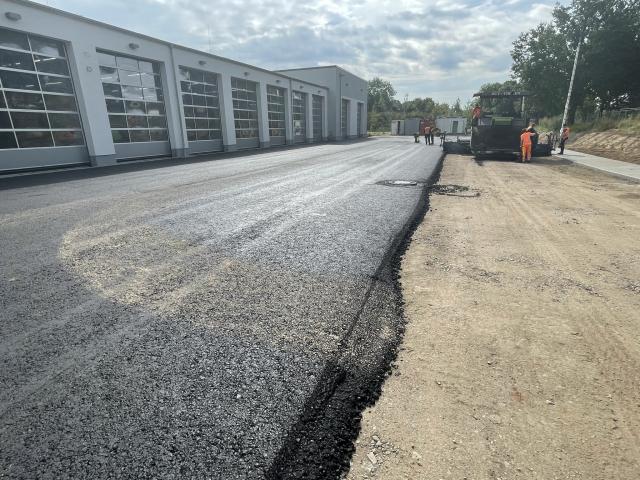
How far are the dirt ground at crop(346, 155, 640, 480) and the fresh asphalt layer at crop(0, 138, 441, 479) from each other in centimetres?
30

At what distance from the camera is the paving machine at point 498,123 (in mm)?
17219

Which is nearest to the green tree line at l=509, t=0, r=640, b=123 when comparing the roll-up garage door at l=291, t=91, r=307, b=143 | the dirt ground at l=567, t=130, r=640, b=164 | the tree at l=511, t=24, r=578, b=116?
the tree at l=511, t=24, r=578, b=116

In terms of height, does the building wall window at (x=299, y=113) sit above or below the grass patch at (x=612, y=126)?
above

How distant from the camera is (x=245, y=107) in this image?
2759 cm

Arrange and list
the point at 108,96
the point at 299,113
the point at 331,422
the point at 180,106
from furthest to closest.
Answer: the point at 299,113 < the point at 180,106 < the point at 108,96 < the point at 331,422

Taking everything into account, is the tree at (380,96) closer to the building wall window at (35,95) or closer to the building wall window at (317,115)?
the building wall window at (317,115)

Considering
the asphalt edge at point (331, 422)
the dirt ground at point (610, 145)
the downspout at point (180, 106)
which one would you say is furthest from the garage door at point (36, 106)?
the dirt ground at point (610, 145)

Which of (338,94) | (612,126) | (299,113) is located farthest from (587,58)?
(299,113)

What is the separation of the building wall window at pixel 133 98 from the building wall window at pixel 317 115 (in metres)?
23.2

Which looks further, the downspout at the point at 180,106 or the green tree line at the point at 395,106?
the green tree line at the point at 395,106

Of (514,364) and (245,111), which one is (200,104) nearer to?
(245,111)

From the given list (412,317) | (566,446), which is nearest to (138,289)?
(412,317)

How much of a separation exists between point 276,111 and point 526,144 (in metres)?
22.2

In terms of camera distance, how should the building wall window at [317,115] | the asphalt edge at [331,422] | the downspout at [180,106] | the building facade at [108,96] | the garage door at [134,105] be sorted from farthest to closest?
the building wall window at [317,115], the downspout at [180,106], the garage door at [134,105], the building facade at [108,96], the asphalt edge at [331,422]
